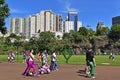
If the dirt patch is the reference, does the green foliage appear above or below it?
above

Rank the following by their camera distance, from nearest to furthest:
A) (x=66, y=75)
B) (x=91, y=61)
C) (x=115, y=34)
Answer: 1. (x=91, y=61)
2. (x=66, y=75)
3. (x=115, y=34)

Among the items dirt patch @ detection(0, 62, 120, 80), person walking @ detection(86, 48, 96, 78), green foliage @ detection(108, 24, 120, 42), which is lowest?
dirt patch @ detection(0, 62, 120, 80)

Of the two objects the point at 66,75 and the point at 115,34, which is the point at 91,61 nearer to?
the point at 66,75

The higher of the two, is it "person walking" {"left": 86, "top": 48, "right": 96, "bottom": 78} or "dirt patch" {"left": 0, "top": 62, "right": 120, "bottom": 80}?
"person walking" {"left": 86, "top": 48, "right": 96, "bottom": 78}

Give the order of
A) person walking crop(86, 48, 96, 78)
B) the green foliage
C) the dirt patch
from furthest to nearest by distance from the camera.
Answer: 1. the green foliage
2. person walking crop(86, 48, 96, 78)
3. the dirt patch

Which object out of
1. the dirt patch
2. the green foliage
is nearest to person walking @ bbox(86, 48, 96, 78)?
the dirt patch

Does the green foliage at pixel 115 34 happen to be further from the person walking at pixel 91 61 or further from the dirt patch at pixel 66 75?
the person walking at pixel 91 61

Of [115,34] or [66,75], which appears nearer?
[66,75]

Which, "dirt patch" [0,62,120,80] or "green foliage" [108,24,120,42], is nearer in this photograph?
"dirt patch" [0,62,120,80]

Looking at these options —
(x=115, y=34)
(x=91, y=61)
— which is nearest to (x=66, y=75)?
(x=91, y=61)

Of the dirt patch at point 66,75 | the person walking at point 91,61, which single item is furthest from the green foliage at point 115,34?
→ the person walking at point 91,61

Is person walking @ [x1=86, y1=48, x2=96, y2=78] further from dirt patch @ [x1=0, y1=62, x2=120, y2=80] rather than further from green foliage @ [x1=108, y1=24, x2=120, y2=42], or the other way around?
green foliage @ [x1=108, y1=24, x2=120, y2=42]

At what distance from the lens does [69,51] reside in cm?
4197

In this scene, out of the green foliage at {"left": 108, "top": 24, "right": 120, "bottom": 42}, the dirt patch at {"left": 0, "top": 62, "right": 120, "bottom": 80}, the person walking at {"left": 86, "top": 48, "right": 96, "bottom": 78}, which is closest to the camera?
the dirt patch at {"left": 0, "top": 62, "right": 120, "bottom": 80}
